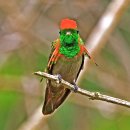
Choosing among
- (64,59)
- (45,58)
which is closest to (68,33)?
(64,59)

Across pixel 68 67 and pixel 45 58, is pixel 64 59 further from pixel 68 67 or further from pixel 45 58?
pixel 45 58

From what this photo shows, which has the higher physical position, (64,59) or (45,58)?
(45,58)

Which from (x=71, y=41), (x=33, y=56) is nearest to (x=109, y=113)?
(x=33, y=56)

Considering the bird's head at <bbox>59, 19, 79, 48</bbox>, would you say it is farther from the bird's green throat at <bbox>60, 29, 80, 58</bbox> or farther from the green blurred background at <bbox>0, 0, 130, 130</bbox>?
the green blurred background at <bbox>0, 0, 130, 130</bbox>

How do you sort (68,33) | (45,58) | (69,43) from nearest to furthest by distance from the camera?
(68,33), (69,43), (45,58)

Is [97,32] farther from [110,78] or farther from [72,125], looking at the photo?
[72,125]

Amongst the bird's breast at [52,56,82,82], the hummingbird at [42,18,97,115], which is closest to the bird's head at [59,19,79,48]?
the hummingbird at [42,18,97,115]

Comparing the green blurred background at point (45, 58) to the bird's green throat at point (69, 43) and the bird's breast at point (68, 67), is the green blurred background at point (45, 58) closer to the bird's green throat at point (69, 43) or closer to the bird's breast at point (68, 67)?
the bird's breast at point (68, 67)
